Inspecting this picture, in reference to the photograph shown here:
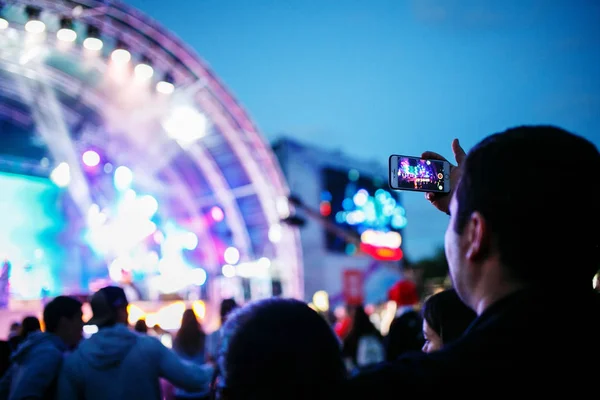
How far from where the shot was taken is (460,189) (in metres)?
1.05

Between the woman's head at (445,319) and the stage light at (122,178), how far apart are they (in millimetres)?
15956

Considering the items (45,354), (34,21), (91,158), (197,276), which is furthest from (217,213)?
(45,354)

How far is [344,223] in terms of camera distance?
26094 mm

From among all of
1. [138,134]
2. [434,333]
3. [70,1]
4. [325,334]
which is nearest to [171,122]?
[138,134]

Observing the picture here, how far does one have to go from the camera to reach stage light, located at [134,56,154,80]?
1499cm

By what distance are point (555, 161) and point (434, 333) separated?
167 cm

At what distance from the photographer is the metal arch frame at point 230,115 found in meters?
14.3

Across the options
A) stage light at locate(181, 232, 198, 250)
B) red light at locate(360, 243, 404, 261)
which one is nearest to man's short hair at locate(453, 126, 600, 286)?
stage light at locate(181, 232, 198, 250)

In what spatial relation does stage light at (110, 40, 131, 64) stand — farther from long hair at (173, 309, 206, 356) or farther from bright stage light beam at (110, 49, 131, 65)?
long hair at (173, 309, 206, 356)

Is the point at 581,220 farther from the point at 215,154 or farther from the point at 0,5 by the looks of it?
the point at 215,154

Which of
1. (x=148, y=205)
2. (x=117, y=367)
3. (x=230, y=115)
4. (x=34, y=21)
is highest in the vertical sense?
(x=34, y=21)

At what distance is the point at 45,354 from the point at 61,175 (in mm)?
13647

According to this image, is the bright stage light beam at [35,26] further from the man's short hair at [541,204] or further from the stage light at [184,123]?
the man's short hair at [541,204]

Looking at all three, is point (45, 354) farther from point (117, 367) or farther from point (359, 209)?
point (359, 209)
